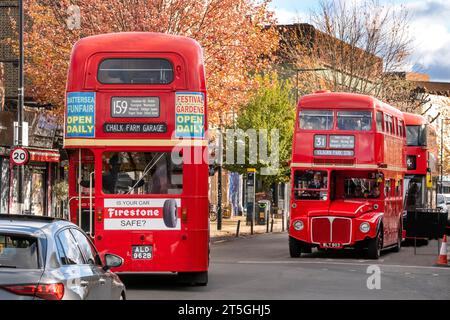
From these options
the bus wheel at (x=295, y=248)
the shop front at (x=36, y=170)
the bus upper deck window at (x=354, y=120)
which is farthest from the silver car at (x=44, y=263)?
the shop front at (x=36, y=170)

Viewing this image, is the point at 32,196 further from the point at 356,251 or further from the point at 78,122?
the point at 78,122

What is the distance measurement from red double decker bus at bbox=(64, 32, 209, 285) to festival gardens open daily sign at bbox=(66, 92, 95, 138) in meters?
0.02

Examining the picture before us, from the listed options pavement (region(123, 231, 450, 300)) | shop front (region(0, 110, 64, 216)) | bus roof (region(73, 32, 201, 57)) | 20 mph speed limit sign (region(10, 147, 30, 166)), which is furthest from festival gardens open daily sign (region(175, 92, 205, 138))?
shop front (region(0, 110, 64, 216))

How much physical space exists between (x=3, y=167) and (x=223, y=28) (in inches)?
380

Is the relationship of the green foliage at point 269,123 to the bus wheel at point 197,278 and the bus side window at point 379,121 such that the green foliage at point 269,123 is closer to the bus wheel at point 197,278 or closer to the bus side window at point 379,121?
the bus side window at point 379,121

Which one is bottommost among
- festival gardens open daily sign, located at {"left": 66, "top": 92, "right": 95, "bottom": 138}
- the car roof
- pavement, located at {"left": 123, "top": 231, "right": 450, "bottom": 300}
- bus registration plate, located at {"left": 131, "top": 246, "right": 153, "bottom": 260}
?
pavement, located at {"left": 123, "top": 231, "right": 450, "bottom": 300}

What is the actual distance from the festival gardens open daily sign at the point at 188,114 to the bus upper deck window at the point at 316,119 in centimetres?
1111

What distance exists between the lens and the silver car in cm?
894

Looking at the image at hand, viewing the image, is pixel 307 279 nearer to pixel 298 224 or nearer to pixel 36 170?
pixel 298 224

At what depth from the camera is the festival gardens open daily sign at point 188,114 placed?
1872 cm

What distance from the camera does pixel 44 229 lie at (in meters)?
9.70

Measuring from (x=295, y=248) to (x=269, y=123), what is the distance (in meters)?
33.1

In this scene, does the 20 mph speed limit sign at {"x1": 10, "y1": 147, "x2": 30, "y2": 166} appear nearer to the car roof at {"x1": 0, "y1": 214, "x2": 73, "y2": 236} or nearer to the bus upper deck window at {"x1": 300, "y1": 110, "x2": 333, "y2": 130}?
the bus upper deck window at {"x1": 300, "y1": 110, "x2": 333, "y2": 130}

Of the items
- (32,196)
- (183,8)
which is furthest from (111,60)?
(32,196)
